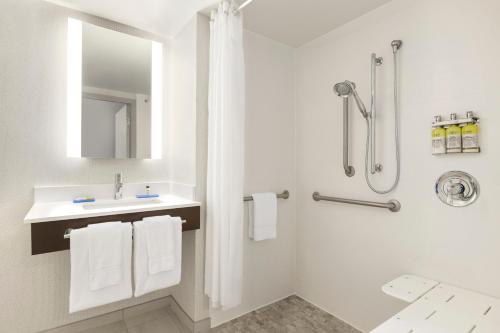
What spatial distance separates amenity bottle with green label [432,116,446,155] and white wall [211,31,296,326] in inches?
44.7

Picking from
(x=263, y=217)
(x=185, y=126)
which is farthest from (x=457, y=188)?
(x=185, y=126)

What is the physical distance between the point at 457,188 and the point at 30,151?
2.54 meters

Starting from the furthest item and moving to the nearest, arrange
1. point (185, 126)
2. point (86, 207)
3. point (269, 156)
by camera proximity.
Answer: point (269, 156), point (185, 126), point (86, 207)

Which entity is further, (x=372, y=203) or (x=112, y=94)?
(x=112, y=94)

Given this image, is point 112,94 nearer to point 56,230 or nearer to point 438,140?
point 56,230

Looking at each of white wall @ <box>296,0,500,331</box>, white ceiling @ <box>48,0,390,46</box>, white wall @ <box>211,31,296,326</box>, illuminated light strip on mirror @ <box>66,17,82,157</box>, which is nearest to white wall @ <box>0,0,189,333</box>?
illuminated light strip on mirror @ <box>66,17,82,157</box>

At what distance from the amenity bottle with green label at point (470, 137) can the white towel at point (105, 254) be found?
188cm

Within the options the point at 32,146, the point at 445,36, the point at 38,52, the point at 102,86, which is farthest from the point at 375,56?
the point at 32,146

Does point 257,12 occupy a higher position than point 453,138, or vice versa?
point 257,12

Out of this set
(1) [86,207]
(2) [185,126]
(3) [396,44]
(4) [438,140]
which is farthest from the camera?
(2) [185,126]

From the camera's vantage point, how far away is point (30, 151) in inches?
63.9

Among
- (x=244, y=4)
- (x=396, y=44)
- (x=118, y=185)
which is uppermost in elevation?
(x=244, y=4)

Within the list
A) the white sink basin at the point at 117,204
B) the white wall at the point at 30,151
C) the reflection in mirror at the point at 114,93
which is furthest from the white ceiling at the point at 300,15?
the white sink basin at the point at 117,204

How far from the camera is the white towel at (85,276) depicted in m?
1.29
